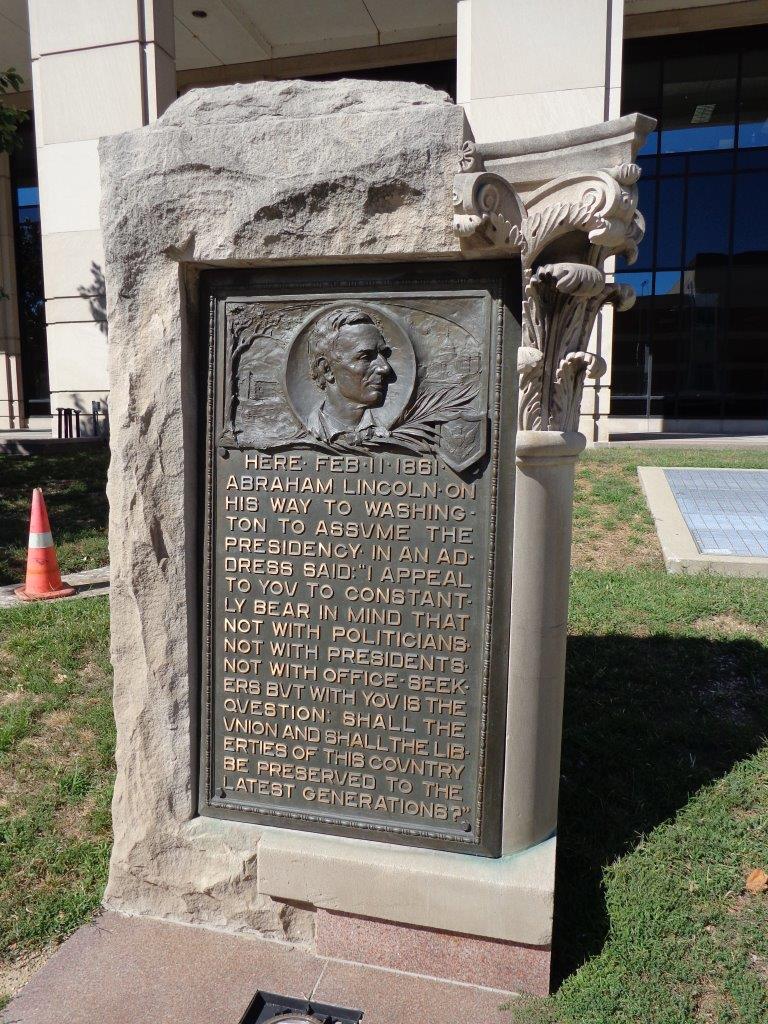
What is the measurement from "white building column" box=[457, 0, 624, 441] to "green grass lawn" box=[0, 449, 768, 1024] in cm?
684

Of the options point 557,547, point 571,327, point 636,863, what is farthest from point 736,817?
point 571,327

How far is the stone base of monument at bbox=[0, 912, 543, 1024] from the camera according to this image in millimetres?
2584

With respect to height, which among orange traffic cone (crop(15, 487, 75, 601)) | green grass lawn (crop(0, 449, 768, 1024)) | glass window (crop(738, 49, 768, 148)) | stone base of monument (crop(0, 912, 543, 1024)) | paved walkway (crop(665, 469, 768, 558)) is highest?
glass window (crop(738, 49, 768, 148))

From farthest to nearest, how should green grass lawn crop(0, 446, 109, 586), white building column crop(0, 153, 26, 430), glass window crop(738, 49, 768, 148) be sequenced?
white building column crop(0, 153, 26, 430) → glass window crop(738, 49, 768, 148) → green grass lawn crop(0, 446, 109, 586)

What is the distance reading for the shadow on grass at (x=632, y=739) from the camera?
9.99 feet

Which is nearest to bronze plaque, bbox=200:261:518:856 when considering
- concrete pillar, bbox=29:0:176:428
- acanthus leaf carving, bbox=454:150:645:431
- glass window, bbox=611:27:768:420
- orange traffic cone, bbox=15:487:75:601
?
acanthus leaf carving, bbox=454:150:645:431

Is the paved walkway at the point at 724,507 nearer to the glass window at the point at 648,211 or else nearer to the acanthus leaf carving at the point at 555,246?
the acanthus leaf carving at the point at 555,246

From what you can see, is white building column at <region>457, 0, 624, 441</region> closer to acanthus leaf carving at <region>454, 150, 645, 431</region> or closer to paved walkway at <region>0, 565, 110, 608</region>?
paved walkway at <region>0, 565, 110, 608</region>

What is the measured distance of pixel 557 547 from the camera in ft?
8.89

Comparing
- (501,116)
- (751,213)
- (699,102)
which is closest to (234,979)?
(501,116)

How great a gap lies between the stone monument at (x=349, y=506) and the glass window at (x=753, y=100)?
55.1ft

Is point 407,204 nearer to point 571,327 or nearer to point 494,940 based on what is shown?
point 571,327

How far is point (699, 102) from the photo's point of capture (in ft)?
54.0

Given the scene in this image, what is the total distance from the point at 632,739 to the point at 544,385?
2.08 meters
